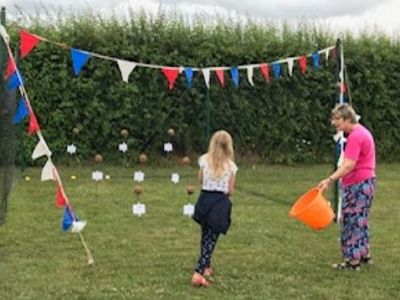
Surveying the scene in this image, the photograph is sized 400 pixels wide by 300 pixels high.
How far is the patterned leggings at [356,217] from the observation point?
7160mm

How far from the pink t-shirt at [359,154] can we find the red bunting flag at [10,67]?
3245 millimetres

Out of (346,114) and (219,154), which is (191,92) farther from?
(219,154)

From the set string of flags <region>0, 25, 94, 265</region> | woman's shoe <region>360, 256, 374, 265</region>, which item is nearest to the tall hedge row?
string of flags <region>0, 25, 94, 265</region>

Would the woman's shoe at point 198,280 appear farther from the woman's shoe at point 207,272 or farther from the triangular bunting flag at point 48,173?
the triangular bunting flag at point 48,173

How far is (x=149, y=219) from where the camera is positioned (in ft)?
32.0

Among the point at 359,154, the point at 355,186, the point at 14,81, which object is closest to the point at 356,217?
the point at 355,186

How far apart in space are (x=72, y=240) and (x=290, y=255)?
7.83ft

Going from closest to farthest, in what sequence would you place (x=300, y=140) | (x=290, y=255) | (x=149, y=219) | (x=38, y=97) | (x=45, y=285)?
(x=45, y=285)
(x=290, y=255)
(x=149, y=219)
(x=38, y=97)
(x=300, y=140)

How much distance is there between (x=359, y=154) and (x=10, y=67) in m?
3.45

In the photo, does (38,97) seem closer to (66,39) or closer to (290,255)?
(66,39)

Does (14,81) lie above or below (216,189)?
above

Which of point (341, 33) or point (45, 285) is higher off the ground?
point (341, 33)

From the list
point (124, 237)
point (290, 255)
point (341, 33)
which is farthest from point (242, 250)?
point (341, 33)

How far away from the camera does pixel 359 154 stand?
23.3 ft
